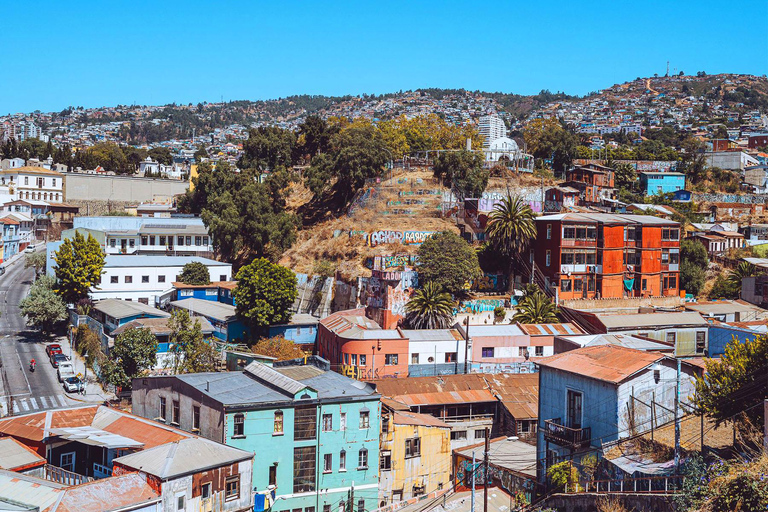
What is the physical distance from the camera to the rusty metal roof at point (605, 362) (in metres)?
26.5

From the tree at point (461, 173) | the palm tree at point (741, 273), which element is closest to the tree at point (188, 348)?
the tree at point (461, 173)

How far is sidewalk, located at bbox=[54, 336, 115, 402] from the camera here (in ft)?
142

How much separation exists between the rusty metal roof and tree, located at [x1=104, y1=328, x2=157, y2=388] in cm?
2382

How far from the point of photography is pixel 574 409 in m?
27.5

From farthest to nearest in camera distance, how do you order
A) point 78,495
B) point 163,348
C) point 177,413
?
point 163,348, point 177,413, point 78,495

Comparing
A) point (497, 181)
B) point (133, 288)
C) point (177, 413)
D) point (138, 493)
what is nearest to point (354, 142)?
point (497, 181)

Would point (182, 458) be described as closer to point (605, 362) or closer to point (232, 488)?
point (232, 488)

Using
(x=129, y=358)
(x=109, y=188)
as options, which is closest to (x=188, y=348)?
(x=129, y=358)

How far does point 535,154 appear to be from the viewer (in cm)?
8931

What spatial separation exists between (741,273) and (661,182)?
2566 cm

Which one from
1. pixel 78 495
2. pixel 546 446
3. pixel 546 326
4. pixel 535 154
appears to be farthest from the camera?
pixel 535 154

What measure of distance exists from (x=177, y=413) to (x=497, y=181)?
4695cm

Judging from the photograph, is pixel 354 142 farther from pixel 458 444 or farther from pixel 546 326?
pixel 458 444

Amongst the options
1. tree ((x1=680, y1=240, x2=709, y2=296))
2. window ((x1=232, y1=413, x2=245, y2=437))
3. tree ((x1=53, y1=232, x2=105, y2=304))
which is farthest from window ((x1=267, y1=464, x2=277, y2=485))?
tree ((x1=680, y1=240, x2=709, y2=296))
